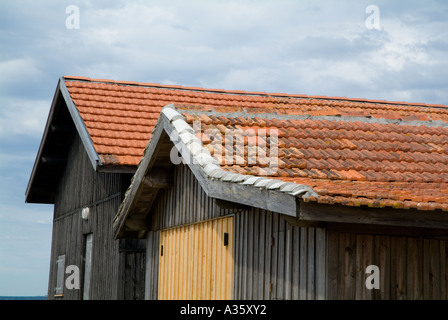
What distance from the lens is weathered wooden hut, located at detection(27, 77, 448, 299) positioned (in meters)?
6.18

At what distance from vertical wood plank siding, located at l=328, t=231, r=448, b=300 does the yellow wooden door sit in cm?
204

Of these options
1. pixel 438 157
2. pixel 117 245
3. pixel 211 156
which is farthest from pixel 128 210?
pixel 438 157

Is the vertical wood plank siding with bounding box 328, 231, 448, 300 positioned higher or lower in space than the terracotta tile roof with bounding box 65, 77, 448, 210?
lower

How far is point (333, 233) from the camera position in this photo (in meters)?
6.22

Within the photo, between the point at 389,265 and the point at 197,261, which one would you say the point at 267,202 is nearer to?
the point at 389,265

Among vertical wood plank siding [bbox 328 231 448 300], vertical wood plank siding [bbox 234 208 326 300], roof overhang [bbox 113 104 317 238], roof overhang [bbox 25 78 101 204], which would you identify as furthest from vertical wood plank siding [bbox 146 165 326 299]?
roof overhang [bbox 25 78 101 204]

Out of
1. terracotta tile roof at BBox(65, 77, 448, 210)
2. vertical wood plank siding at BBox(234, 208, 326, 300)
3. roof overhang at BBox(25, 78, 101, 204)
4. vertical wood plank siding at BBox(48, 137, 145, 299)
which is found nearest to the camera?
terracotta tile roof at BBox(65, 77, 448, 210)

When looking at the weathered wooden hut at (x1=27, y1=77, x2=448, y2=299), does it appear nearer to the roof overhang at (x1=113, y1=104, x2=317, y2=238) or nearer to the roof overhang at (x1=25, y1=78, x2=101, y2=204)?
the roof overhang at (x1=113, y1=104, x2=317, y2=238)

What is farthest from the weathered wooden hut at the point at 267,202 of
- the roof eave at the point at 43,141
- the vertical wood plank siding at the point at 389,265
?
the roof eave at the point at 43,141

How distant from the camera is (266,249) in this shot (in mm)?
7262

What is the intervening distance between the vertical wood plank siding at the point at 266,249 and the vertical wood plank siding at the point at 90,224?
3160 millimetres

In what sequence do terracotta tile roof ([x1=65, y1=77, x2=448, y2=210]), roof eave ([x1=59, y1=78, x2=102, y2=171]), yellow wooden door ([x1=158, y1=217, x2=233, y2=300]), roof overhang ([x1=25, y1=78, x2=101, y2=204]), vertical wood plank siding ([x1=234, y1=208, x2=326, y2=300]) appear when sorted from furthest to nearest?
roof overhang ([x1=25, y1=78, x2=101, y2=204]) < roof eave ([x1=59, y1=78, x2=102, y2=171]) < yellow wooden door ([x1=158, y1=217, x2=233, y2=300]) < vertical wood plank siding ([x1=234, y1=208, x2=326, y2=300]) < terracotta tile roof ([x1=65, y1=77, x2=448, y2=210])

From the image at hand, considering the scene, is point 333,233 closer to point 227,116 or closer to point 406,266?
point 406,266

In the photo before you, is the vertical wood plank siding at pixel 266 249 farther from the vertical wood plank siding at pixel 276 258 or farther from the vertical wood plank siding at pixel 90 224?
the vertical wood plank siding at pixel 90 224
